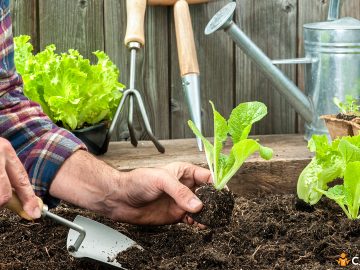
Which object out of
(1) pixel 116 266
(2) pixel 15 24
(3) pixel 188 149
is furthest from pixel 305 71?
(1) pixel 116 266

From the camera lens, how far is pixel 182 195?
195 centimetres

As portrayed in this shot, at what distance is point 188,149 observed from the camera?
306 centimetres

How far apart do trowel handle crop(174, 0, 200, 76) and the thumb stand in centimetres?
112

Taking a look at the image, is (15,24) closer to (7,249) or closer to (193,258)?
(7,249)

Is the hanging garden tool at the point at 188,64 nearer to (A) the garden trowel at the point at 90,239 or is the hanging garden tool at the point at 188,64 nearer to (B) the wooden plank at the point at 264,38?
(B) the wooden plank at the point at 264,38

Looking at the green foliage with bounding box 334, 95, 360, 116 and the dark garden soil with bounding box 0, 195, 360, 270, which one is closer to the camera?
the dark garden soil with bounding box 0, 195, 360, 270

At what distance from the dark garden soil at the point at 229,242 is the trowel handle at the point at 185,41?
889 mm

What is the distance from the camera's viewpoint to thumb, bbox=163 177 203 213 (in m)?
1.95

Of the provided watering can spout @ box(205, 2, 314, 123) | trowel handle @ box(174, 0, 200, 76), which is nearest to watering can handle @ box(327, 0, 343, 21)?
watering can spout @ box(205, 2, 314, 123)

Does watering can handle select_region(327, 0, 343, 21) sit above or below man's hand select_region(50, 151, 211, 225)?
above

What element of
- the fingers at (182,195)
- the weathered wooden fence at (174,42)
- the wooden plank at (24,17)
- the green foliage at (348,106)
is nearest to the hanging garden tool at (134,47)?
the weathered wooden fence at (174,42)

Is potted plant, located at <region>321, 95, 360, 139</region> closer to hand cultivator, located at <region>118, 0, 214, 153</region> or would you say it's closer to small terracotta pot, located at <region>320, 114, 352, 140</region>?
small terracotta pot, located at <region>320, 114, 352, 140</region>

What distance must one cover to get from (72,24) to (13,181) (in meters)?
1.65

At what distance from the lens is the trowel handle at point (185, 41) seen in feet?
9.96
